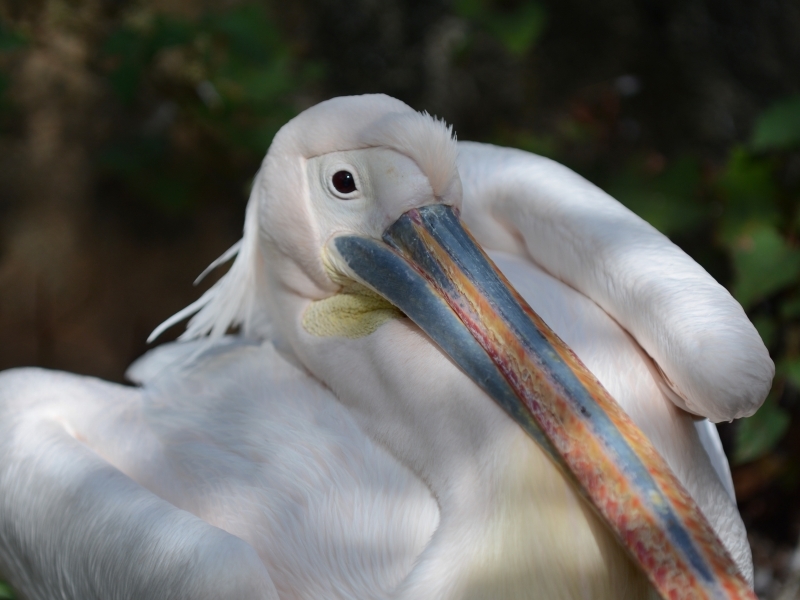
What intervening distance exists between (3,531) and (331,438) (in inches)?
27.6

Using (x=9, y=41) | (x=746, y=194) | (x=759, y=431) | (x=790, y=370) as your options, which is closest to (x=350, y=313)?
(x=759, y=431)

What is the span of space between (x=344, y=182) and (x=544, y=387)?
0.53m

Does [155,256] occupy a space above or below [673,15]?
below

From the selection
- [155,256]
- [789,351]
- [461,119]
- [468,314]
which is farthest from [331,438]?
[461,119]

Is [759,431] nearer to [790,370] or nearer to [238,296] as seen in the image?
[790,370]

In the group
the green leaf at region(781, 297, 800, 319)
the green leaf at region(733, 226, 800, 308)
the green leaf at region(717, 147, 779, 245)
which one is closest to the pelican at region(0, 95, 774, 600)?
the green leaf at region(733, 226, 800, 308)

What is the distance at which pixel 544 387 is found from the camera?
4.25 feet

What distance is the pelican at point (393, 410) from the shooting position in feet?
4.11

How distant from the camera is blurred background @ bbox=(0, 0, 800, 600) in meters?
3.19

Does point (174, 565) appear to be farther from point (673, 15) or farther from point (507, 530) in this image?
point (673, 15)

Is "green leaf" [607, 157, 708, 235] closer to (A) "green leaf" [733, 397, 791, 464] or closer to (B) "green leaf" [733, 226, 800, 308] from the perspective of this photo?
(B) "green leaf" [733, 226, 800, 308]

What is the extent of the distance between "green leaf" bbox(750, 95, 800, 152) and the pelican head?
1.46 meters

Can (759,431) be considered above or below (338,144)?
below

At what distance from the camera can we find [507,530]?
126 cm
